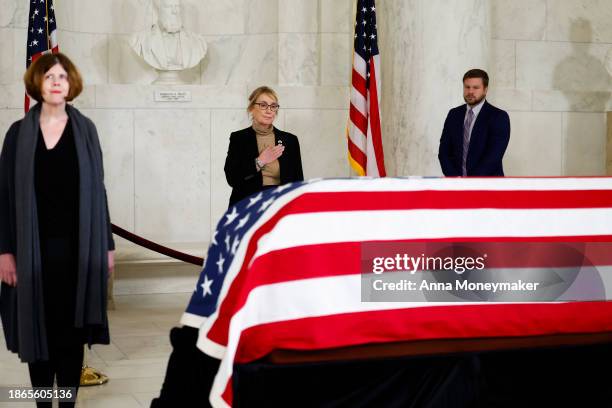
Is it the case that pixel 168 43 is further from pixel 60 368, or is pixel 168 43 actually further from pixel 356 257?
pixel 356 257

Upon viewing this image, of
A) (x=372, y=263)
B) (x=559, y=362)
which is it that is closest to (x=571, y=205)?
(x=559, y=362)

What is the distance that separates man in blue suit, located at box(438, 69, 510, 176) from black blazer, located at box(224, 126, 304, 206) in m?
1.39

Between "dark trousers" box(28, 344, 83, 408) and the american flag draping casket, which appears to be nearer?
the american flag draping casket

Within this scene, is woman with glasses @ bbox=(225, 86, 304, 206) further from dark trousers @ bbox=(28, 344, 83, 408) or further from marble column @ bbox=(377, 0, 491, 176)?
marble column @ bbox=(377, 0, 491, 176)

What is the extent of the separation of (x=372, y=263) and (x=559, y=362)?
0.91 metres

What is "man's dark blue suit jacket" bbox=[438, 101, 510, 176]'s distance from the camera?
6641 mm

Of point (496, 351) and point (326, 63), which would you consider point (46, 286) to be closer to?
point (496, 351)

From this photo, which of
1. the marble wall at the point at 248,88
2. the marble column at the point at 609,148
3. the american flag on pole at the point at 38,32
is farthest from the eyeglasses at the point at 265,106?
the marble column at the point at 609,148

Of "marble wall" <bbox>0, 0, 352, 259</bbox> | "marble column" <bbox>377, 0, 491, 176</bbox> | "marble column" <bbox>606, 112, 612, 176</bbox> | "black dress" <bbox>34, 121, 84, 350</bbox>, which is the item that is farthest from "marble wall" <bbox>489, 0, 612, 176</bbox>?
→ "black dress" <bbox>34, 121, 84, 350</bbox>

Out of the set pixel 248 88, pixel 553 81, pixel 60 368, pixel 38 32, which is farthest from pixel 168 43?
pixel 60 368

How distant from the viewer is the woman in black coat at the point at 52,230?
392 centimetres

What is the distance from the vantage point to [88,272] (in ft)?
13.0

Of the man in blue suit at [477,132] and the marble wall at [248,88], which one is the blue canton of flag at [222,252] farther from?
the marble wall at [248,88]

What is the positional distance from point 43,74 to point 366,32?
4.33m
